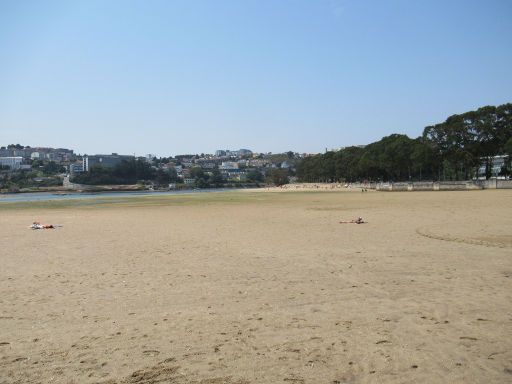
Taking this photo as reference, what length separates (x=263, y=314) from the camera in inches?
307

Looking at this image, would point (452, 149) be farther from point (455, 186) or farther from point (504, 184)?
point (504, 184)

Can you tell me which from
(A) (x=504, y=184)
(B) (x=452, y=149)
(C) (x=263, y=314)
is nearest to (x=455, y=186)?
(A) (x=504, y=184)

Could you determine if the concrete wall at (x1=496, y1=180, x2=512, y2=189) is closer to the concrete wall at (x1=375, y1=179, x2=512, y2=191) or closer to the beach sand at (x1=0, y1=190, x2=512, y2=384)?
the concrete wall at (x1=375, y1=179, x2=512, y2=191)

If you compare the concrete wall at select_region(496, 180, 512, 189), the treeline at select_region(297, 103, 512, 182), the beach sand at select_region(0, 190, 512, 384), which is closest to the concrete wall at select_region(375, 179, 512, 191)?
the concrete wall at select_region(496, 180, 512, 189)

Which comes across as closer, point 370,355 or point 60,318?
point 370,355

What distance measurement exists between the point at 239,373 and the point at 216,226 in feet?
61.8

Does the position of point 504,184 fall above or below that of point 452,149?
below

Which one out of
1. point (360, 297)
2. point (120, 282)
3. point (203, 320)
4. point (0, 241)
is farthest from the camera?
point (0, 241)

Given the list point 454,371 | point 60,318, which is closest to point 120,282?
point 60,318

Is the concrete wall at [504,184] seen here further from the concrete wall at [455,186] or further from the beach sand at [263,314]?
the beach sand at [263,314]

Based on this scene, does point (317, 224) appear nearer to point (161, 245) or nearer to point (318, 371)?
point (161, 245)

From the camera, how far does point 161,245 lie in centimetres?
1727

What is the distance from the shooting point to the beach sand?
552 centimetres

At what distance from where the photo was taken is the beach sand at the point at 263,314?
5523 mm
